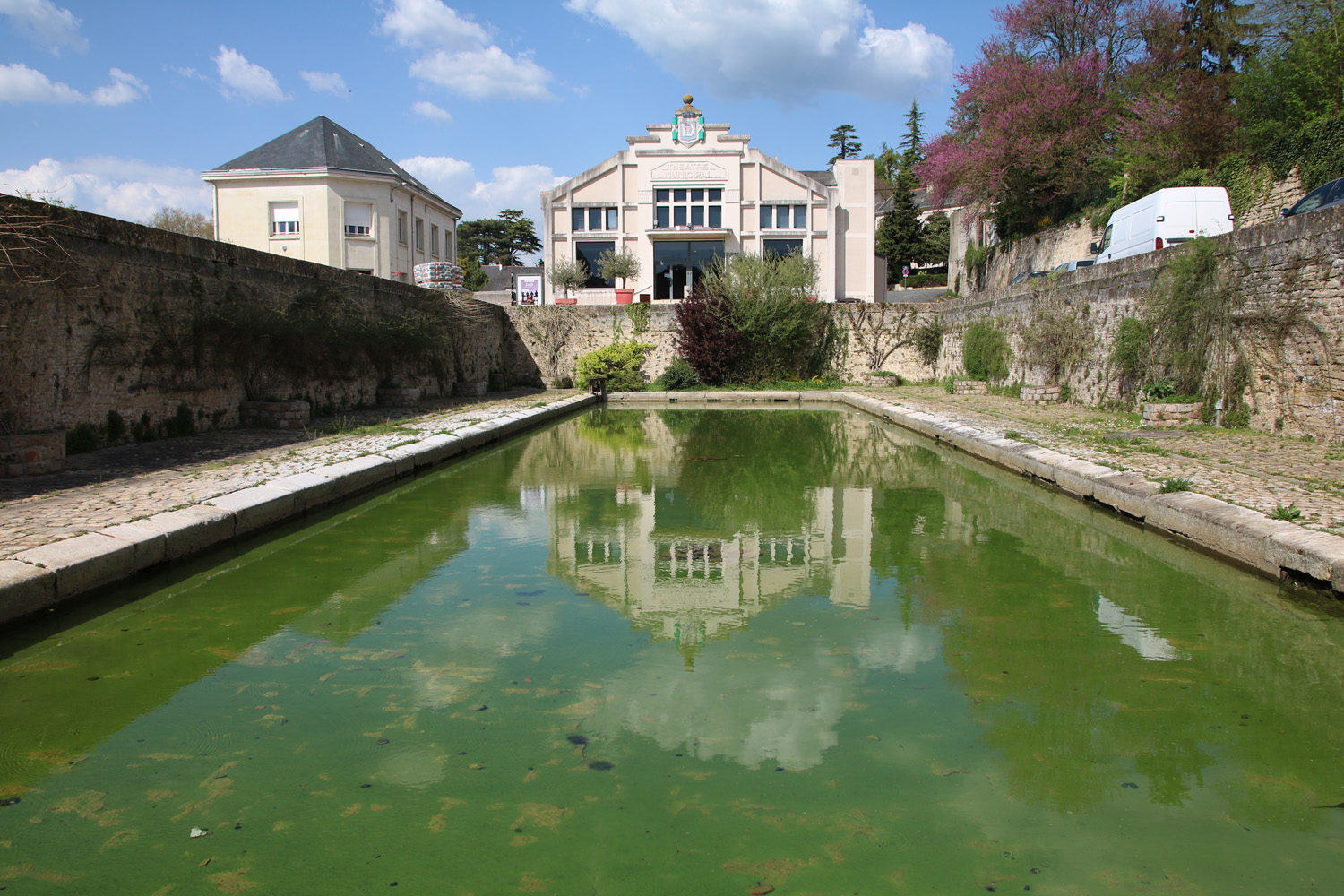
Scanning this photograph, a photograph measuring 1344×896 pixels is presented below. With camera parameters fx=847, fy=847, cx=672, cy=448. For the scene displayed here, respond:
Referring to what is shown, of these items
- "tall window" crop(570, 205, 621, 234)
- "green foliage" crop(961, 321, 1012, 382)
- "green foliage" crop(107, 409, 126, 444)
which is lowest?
"green foliage" crop(107, 409, 126, 444)

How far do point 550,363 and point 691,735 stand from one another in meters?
22.9

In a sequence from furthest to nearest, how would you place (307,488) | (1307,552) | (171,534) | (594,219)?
(594,219) < (307,488) < (171,534) < (1307,552)

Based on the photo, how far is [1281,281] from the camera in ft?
30.7

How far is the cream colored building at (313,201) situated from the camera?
3080cm

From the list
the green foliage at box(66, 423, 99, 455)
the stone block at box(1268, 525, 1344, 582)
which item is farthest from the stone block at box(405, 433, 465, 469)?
the stone block at box(1268, 525, 1344, 582)

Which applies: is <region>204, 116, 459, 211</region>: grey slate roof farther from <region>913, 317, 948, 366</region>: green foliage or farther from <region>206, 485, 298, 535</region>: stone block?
<region>206, 485, 298, 535</region>: stone block

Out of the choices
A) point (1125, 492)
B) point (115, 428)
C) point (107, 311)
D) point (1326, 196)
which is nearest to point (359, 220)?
point (107, 311)

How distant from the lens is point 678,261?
122ft

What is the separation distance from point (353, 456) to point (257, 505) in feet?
8.63

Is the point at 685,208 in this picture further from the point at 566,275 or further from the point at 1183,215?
→ the point at 1183,215

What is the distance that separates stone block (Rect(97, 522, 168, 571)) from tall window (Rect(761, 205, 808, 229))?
112 ft

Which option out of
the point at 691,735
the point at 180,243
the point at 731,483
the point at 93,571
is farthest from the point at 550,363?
the point at 691,735

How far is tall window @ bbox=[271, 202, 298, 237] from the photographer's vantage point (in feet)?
102

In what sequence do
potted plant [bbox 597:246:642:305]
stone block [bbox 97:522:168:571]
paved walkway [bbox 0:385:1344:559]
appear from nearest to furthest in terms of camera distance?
stone block [bbox 97:522:168:571], paved walkway [bbox 0:385:1344:559], potted plant [bbox 597:246:642:305]
